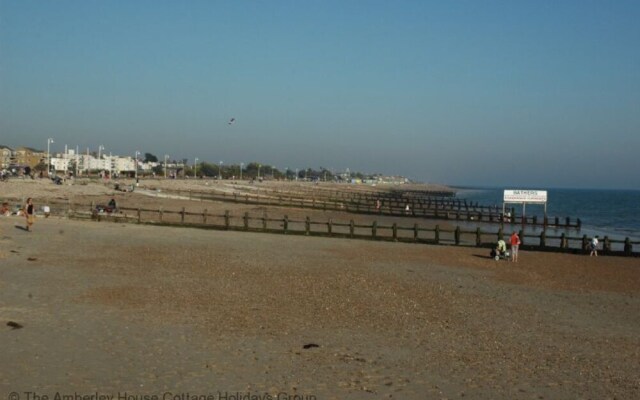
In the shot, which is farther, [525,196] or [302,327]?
[525,196]

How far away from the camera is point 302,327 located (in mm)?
10570

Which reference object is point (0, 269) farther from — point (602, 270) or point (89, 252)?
point (602, 270)

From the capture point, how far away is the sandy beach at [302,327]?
7527 mm

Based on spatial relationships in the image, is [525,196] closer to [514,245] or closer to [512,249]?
[512,249]

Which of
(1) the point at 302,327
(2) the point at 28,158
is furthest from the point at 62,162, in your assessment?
(1) the point at 302,327

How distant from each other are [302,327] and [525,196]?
35639mm

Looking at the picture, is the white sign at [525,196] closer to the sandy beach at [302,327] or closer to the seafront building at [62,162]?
the sandy beach at [302,327]

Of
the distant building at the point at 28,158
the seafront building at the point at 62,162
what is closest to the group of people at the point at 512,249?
the seafront building at the point at 62,162

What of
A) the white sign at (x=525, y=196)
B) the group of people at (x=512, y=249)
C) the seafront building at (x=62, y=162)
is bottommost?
the group of people at (x=512, y=249)

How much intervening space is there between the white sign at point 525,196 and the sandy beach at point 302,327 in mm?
21224

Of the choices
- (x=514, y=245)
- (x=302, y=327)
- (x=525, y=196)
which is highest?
(x=525, y=196)

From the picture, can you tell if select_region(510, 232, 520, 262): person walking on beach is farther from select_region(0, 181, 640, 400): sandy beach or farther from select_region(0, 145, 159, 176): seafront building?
select_region(0, 145, 159, 176): seafront building

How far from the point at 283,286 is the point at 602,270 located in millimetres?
14510

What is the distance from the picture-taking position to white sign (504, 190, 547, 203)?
42.2m
